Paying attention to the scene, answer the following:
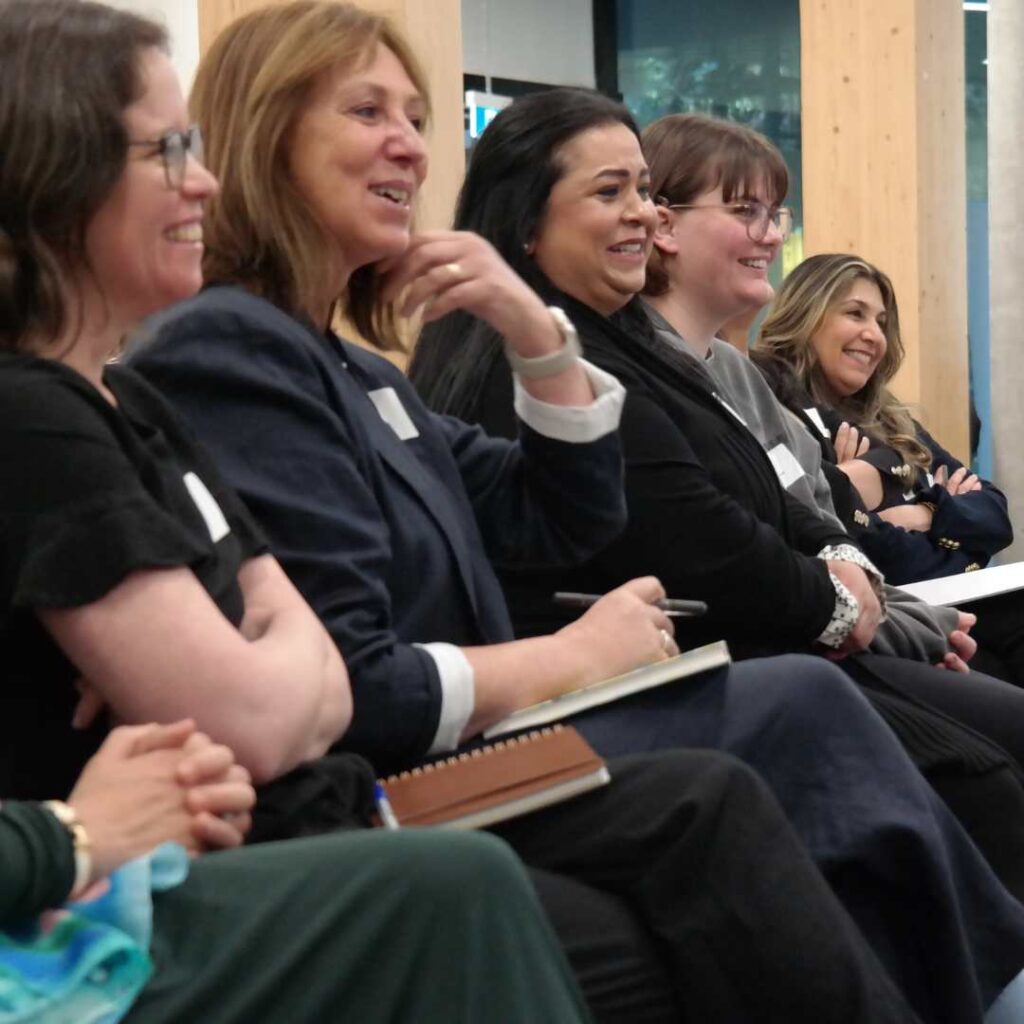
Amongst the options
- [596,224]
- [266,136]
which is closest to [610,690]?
[266,136]

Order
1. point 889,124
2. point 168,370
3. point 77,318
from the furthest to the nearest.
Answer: point 889,124, point 168,370, point 77,318

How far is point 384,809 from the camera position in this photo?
170 cm

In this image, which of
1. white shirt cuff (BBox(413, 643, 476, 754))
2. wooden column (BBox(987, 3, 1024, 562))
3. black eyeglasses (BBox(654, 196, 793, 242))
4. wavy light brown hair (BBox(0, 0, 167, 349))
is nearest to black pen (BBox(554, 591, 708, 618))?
white shirt cuff (BBox(413, 643, 476, 754))

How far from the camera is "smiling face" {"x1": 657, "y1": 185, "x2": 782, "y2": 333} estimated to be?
11.4ft

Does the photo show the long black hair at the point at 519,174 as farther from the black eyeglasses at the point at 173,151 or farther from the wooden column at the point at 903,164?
the wooden column at the point at 903,164

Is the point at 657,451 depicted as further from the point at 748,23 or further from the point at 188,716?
the point at 748,23

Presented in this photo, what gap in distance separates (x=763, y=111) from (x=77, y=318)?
9511 millimetres

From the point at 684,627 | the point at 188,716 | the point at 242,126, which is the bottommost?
the point at 684,627

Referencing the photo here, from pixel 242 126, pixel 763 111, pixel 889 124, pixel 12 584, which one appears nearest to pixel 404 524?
pixel 242 126

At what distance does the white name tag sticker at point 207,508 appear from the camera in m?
1.75

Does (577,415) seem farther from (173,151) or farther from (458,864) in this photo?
(458,864)

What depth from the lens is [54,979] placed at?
1.29m

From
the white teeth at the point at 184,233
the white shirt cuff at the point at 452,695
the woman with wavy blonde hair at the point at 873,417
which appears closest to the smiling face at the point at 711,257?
the woman with wavy blonde hair at the point at 873,417

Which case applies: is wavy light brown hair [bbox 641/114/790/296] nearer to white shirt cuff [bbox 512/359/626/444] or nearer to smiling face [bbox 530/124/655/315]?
smiling face [bbox 530/124/655/315]
